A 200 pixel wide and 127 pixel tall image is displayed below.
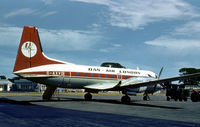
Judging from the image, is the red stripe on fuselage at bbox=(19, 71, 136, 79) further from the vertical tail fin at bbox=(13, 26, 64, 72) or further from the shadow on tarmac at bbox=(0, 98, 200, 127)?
the shadow on tarmac at bbox=(0, 98, 200, 127)

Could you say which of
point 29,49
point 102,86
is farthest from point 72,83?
point 29,49

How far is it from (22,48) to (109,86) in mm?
10391

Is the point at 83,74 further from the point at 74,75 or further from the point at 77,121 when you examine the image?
the point at 77,121

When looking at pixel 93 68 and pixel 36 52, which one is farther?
pixel 93 68

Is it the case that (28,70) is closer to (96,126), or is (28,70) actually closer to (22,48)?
(22,48)

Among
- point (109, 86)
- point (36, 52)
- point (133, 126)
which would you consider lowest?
point (133, 126)

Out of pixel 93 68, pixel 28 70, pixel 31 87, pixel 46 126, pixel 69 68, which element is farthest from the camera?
pixel 31 87

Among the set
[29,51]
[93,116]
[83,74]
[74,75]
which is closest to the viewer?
[93,116]

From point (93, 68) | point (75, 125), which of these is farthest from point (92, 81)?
point (75, 125)

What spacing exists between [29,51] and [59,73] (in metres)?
3.84

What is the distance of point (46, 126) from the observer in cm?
995

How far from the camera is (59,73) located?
2627cm

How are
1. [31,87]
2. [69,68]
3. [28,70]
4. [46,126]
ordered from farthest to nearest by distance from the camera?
[31,87] → [69,68] → [28,70] → [46,126]

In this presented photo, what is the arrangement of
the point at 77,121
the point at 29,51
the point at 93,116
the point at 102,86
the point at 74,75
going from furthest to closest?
the point at 102,86
the point at 74,75
the point at 29,51
the point at 93,116
the point at 77,121
